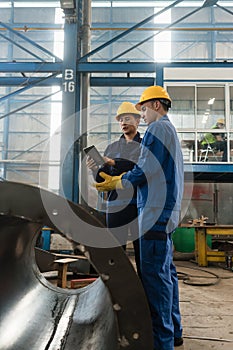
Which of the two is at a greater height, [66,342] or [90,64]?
[90,64]

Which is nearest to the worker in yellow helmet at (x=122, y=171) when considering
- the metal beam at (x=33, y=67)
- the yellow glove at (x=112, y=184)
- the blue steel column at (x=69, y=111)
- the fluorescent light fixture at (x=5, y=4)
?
the yellow glove at (x=112, y=184)

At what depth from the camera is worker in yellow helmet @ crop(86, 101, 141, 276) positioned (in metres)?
2.48

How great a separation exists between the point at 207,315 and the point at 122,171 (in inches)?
53.4

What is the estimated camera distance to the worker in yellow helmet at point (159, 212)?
A: 5.31ft

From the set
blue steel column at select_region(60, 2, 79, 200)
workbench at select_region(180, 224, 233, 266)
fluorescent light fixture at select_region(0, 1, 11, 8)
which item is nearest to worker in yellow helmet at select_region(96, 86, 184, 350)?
workbench at select_region(180, 224, 233, 266)

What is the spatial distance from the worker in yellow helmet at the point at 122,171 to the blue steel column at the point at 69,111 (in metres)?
3.09

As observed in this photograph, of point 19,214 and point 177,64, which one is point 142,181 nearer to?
point 19,214

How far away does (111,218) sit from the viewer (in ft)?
8.53

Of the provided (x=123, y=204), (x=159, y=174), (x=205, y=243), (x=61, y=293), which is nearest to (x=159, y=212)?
(x=159, y=174)

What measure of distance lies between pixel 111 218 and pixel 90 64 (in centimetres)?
454

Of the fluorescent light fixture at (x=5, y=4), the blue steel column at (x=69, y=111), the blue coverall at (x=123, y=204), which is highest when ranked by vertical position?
the fluorescent light fixture at (x=5, y=4)

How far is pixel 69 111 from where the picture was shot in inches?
243

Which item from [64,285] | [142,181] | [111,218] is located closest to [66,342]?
[142,181]

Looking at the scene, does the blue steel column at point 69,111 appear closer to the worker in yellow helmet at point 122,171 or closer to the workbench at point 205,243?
the workbench at point 205,243
